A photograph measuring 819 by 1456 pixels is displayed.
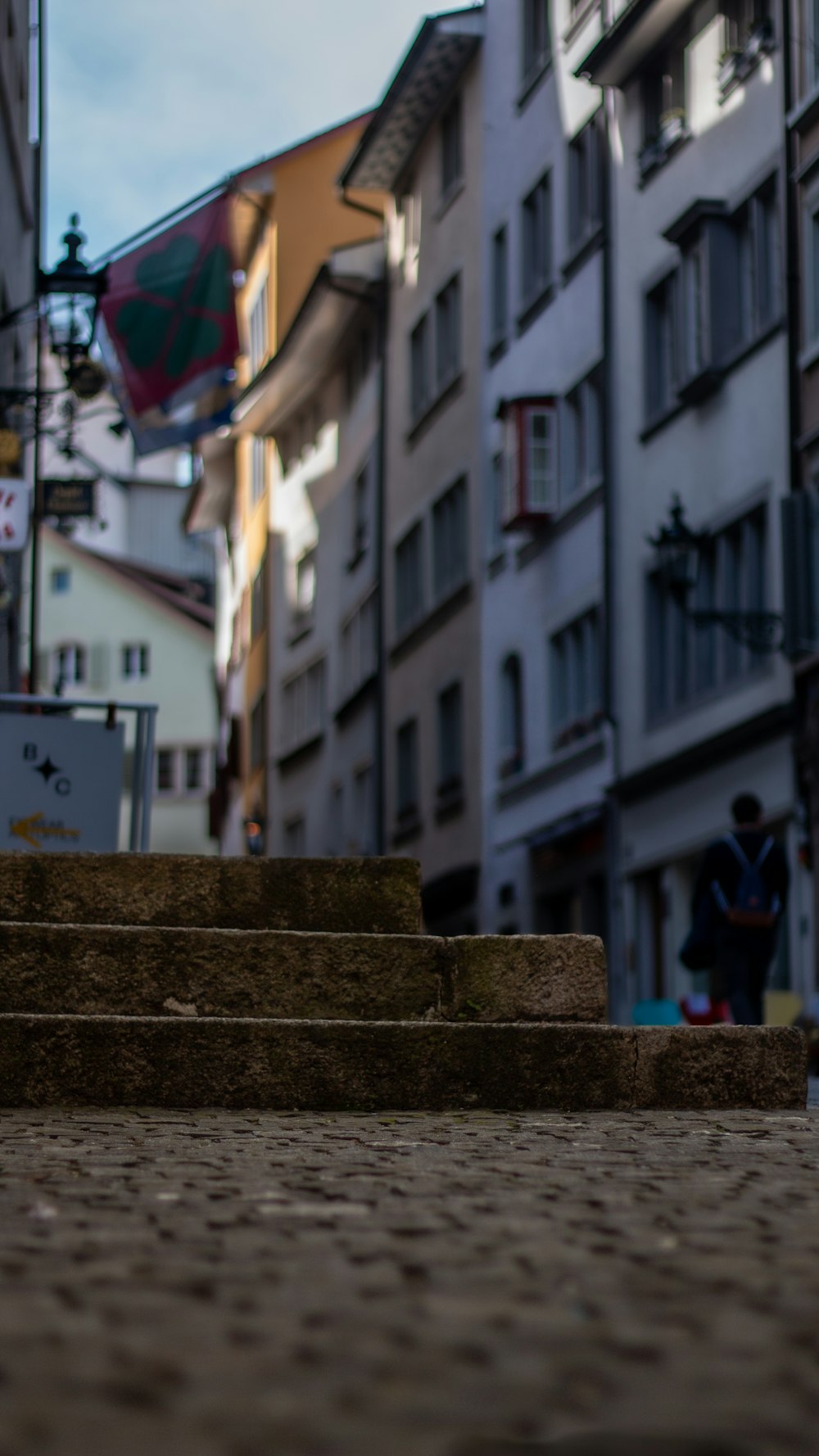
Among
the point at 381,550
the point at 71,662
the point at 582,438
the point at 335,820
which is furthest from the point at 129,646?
the point at 582,438

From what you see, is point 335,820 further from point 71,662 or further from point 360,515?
point 71,662

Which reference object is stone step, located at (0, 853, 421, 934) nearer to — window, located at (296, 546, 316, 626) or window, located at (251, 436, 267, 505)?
window, located at (296, 546, 316, 626)

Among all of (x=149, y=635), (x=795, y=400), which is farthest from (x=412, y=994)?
(x=149, y=635)

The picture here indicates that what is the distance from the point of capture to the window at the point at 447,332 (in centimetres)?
3719

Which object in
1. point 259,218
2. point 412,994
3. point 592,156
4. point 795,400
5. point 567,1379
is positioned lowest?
point 567,1379

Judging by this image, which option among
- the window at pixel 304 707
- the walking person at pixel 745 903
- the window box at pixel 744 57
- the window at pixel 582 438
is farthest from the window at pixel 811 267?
the window at pixel 304 707

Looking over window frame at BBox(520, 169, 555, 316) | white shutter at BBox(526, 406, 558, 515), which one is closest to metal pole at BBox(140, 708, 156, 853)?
white shutter at BBox(526, 406, 558, 515)

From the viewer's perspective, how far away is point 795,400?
76.5 ft

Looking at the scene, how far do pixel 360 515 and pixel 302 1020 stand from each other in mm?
35157

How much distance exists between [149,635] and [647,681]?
4635 centimetres

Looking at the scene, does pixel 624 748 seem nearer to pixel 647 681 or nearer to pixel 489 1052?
pixel 647 681

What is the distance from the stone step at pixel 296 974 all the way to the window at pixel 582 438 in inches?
815

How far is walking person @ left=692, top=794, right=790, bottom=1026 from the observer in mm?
13531

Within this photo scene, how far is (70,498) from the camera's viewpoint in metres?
33.0
